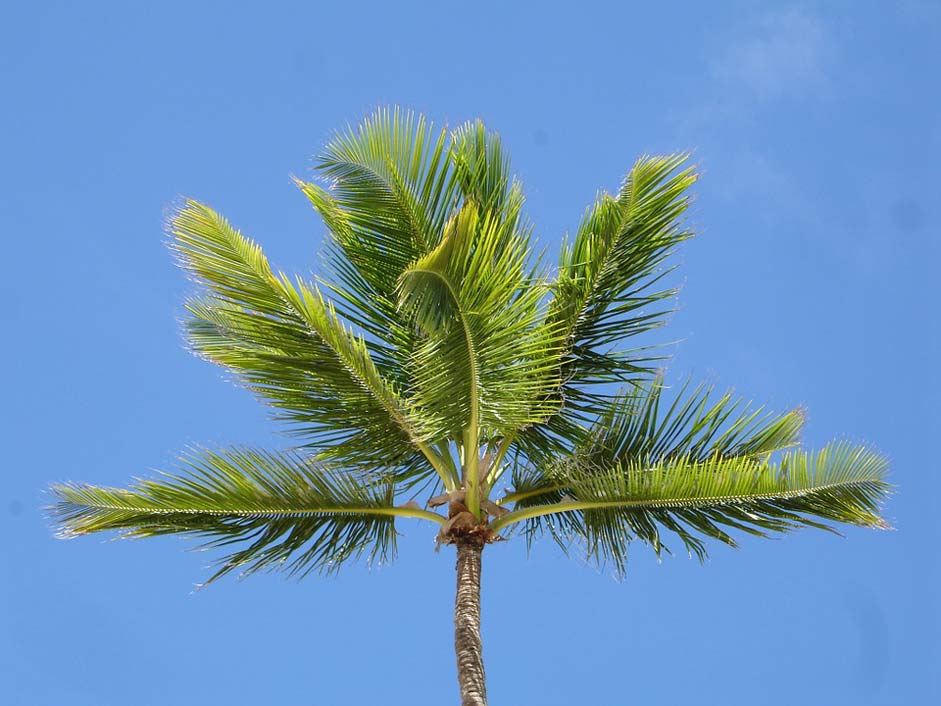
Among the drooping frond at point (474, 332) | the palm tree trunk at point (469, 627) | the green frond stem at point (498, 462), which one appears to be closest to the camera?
the drooping frond at point (474, 332)

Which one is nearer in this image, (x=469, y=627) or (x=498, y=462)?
(x=469, y=627)

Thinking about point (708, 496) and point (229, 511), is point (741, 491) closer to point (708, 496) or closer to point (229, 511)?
point (708, 496)

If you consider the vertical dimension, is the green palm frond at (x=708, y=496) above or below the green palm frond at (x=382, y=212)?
below

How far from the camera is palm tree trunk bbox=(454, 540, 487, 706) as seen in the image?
8.28 meters

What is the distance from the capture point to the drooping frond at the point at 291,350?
8125 mm

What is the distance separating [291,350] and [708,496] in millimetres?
2760

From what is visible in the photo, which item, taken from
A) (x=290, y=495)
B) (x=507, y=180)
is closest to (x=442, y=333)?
(x=290, y=495)

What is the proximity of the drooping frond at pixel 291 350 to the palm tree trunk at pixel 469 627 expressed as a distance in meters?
0.69

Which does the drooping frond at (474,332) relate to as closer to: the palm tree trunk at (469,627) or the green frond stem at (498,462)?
the green frond stem at (498,462)

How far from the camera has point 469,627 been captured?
8602 mm

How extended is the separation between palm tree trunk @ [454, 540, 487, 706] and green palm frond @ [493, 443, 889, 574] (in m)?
0.31

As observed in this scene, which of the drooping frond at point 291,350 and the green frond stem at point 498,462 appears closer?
the drooping frond at point 291,350

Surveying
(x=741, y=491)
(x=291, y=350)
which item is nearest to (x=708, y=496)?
(x=741, y=491)

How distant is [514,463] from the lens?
9.38 meters
